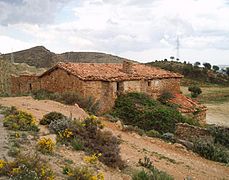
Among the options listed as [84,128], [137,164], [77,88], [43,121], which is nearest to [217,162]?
[137,164]

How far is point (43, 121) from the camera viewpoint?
12133 mm

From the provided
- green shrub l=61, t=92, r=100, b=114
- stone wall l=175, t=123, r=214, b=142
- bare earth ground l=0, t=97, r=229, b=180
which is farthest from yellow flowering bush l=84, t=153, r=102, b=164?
green shrub l=61, t=92, r=100, b=114

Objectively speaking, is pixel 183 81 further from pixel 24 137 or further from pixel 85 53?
pixel 24 137

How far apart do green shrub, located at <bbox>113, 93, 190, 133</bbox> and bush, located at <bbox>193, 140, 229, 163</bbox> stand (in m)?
5.12

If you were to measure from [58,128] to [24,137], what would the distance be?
5.28 feet

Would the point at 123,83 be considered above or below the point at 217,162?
above

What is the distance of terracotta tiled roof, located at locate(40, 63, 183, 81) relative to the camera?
22281mm

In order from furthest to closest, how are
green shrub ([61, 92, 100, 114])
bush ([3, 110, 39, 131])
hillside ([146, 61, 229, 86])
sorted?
hillside ([146, 61, 229, 86])
green shrub ([61, 92, 100, 114])
bush ([3, 110, 39, 131])

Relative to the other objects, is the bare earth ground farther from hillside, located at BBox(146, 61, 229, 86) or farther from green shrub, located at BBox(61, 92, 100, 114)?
hillside, located at BBox(146, 61, 229, 86)

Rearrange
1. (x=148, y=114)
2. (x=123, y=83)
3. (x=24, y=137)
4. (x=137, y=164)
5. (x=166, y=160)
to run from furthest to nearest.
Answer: (x=123, y=83)
(x=148, y=114)
(x=166, y=160)
(x=137, y=164)
(x=24, y=137)

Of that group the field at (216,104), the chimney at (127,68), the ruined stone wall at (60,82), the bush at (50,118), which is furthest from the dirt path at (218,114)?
the bush at (50,118)

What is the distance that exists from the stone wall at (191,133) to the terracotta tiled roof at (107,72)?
6361 millimetres

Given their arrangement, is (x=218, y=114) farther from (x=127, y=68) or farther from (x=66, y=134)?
(x=66, y=134)

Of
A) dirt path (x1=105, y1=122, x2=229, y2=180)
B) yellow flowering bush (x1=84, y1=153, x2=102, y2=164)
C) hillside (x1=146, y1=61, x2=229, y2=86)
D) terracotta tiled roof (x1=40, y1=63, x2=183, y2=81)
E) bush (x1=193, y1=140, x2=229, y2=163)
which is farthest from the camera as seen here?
hillside (x1=146, y1=61, x2=229, y2=86)
